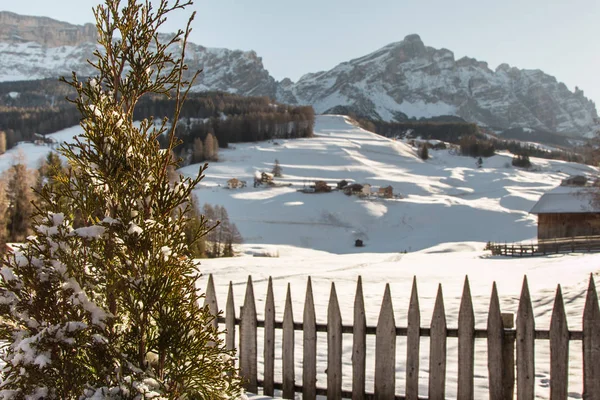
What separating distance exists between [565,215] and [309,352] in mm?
40911

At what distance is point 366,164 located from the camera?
110 m

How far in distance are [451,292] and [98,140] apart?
9.12 metres

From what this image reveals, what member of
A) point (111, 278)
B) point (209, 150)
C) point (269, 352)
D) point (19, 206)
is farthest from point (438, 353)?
point (209, 150)

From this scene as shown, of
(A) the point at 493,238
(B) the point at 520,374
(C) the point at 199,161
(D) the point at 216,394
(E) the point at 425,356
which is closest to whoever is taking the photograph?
(D) the point at 216,394

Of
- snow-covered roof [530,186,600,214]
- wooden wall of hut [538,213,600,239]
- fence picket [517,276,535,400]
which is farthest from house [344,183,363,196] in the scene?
fence picket [517,276,535,400]

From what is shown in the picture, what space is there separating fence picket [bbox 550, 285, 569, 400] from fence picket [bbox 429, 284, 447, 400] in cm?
91

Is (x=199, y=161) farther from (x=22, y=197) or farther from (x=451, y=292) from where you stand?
(x=451, y=292)

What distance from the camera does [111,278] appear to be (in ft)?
9.16

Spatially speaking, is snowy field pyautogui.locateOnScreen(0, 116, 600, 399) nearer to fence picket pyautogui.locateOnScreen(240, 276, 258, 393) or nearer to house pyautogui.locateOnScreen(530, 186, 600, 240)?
fence picket pyautogui.locateOnScreen(240, 276, 258, 393)

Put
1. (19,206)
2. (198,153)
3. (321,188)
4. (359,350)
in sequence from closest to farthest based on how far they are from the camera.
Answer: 1. (359,350)
2. (19,206)
3. (321,188)
4. (198,153)

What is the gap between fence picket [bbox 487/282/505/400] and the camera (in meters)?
4.24

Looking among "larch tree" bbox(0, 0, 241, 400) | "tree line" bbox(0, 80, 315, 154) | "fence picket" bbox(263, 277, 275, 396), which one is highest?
"tree line" bbox(0, 80, 315, 154)

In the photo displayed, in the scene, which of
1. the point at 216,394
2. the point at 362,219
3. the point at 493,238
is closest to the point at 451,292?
the point at 216,394

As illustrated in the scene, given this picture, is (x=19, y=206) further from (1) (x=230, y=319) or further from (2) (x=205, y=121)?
(2) (x=205, y=121)
